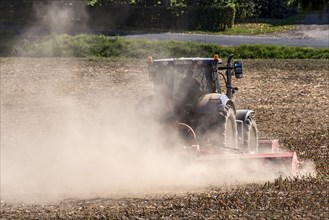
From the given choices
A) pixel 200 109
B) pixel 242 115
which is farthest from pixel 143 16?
pixel 200 109

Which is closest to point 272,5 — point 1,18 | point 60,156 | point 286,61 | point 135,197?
point 1,18

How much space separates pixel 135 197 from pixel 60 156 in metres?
4.79

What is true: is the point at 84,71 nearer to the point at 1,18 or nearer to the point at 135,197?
the point at 135,197

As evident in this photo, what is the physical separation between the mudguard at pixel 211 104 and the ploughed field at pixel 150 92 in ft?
6.35

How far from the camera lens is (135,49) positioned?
1475 inches

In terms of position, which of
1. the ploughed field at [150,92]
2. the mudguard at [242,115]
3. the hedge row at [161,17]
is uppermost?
the hedge row at [161,17]

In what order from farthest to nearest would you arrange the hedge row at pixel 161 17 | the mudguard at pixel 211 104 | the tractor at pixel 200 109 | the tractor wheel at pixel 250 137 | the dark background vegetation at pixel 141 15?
the hedge row at pixel 161 17 < the dark background vegetation at pixel 141 15 < the tractor wheel at pixel 250 137 < the mudguard at pixel 211 104 < the tractor at pixel 200 109

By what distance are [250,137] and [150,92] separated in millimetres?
10614

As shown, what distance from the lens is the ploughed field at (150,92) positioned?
11.8 m

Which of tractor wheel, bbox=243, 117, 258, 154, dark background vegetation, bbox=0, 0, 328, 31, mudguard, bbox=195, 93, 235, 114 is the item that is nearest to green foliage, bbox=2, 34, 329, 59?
dark background vegetation, bbox=0, 0, 328, 31

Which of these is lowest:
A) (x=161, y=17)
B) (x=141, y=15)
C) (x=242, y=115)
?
(x=242, y=115)

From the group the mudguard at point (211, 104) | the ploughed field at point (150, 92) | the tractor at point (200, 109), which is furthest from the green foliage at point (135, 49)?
the mudguard at point (211, 104)

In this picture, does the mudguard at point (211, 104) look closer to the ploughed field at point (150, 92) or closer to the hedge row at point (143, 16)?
the ploughed field at point (150, 92)

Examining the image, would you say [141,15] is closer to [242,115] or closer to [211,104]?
[242,115]
